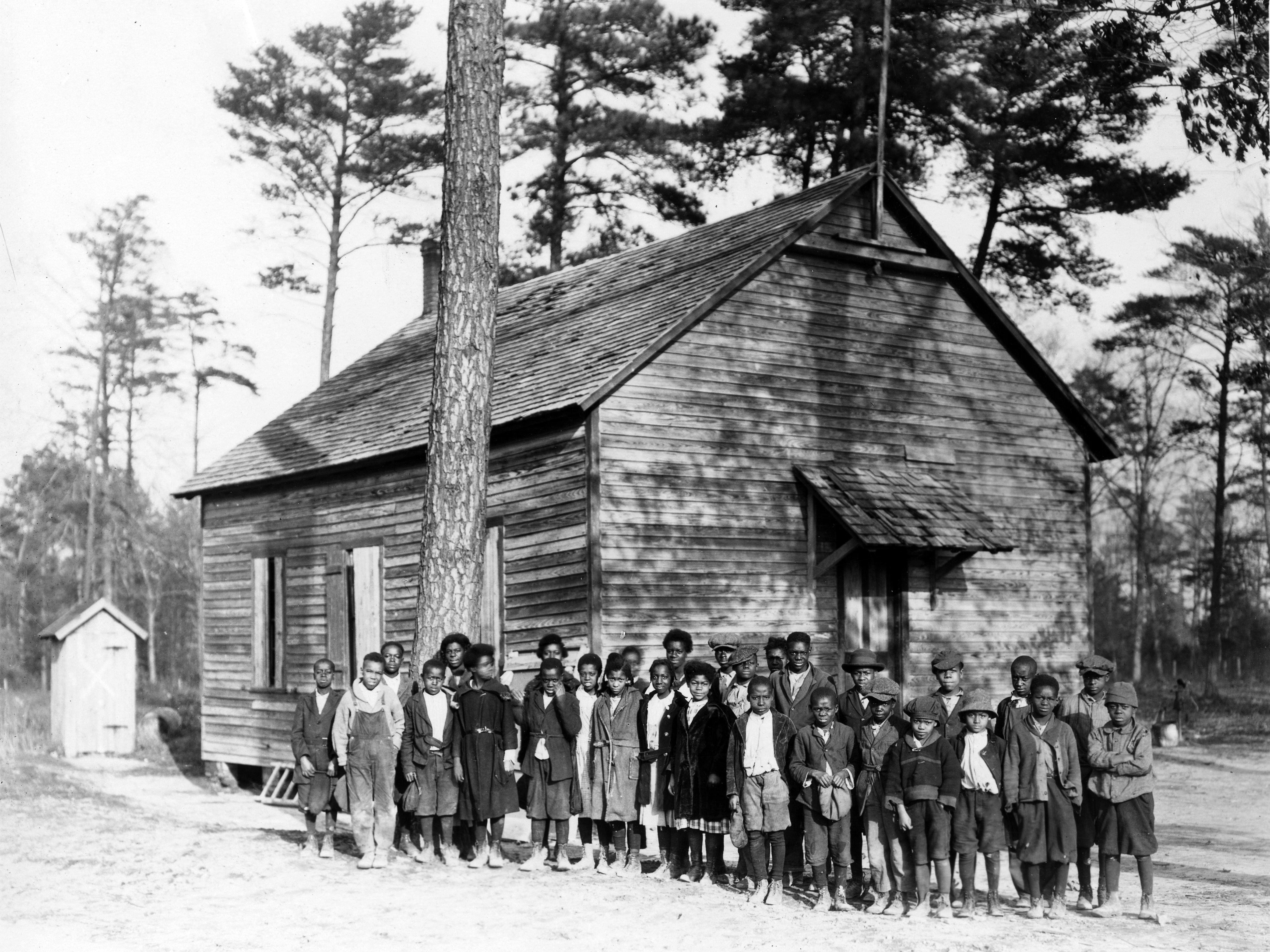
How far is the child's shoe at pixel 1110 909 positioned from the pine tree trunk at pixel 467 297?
534 centimetres

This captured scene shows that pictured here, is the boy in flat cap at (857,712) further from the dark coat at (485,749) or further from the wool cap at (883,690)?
the dark coat at (485,749)

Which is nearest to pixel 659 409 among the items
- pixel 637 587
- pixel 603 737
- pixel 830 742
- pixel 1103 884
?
pixel 637 587

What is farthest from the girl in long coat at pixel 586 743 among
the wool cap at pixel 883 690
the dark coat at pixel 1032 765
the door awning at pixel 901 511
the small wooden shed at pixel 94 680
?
the small wooden shed at pixel 94 680

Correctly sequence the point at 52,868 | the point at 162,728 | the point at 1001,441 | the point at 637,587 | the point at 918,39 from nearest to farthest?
the point at 52,868
the point at 637,587
the point at 1001,441
the point at 162,728
the point at 918,39

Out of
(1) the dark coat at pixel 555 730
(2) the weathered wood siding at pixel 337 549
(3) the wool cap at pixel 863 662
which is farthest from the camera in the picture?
(2) the weathered wood siding at pixel 337 549

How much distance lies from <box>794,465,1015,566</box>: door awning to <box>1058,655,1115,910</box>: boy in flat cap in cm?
478

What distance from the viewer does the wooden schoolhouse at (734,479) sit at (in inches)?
567

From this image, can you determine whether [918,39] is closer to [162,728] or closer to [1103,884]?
[162,728]

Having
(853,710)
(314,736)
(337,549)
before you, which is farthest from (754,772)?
(337,549)

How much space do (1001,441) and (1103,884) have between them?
903cm

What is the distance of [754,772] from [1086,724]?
220cm

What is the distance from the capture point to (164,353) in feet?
137

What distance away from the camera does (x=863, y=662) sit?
9.64 metres

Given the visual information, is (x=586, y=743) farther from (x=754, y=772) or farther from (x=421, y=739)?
(x=754, y=772)
